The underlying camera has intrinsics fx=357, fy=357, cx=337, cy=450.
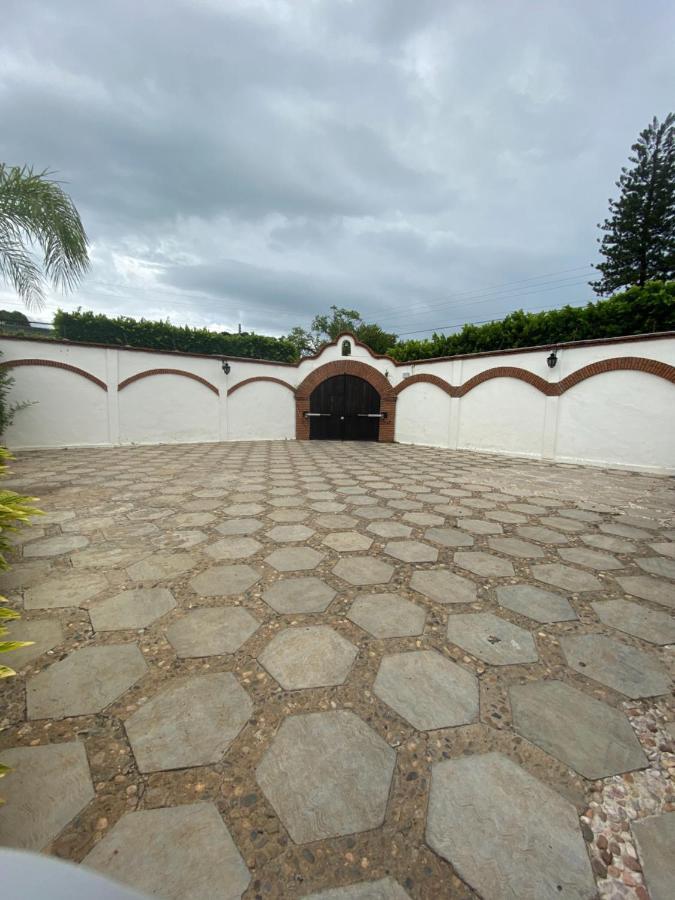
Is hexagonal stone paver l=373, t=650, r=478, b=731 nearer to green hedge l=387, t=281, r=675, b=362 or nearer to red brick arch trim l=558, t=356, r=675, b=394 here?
red brick arch trim l=558, t=356, r=675, b=394

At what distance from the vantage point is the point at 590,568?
8.12 feet

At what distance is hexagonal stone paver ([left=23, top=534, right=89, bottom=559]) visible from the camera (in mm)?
2549

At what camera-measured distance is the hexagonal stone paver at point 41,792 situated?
2.95ft

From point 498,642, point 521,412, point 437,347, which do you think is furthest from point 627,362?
point 498,642

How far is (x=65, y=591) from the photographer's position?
206cm

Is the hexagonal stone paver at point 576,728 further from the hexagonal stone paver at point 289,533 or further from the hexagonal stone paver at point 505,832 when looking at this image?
the hexagonal stone paver at point 289,533

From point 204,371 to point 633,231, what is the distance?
22357 mm

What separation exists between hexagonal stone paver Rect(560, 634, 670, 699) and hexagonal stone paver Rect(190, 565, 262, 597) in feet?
5.54

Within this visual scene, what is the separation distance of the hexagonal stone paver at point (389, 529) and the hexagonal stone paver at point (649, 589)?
4.81ft

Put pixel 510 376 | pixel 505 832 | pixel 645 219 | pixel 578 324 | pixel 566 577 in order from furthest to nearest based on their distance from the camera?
pixel 645 219, pixel 510 376, pixel 578 324, pixel 566 577, pixel 505 832

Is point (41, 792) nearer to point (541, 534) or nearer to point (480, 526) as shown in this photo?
point (480, 526)

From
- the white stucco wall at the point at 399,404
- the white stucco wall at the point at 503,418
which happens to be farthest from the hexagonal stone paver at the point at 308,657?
the white stucco wall at the point at 503,418

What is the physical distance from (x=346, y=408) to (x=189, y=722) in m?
10.1

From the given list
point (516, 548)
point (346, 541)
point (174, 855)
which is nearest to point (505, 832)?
point (174, 855)
